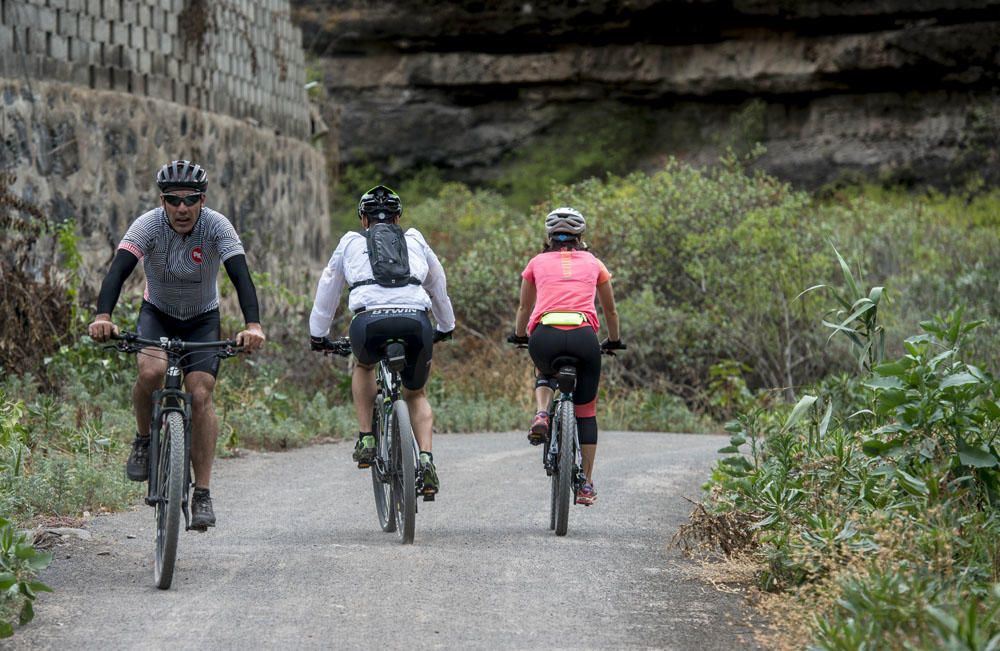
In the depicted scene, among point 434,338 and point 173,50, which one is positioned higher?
point 173,50

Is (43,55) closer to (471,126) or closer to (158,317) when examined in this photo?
(158,317)

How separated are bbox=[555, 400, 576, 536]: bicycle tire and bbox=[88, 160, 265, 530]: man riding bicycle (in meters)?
2.02

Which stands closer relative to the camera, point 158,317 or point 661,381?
point 158,317

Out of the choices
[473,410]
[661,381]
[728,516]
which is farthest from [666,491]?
[661,381]

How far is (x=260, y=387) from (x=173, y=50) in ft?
13.9

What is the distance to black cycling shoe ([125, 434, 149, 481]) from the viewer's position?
23.9ft

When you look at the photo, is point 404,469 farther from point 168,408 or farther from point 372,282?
point 168,408

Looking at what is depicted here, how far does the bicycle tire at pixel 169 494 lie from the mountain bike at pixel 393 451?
4.52ft

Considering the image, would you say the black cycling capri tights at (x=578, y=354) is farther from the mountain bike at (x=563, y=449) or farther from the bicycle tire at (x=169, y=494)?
the bicycle tire at (x=169, y=494)

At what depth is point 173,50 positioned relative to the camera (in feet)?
53.1

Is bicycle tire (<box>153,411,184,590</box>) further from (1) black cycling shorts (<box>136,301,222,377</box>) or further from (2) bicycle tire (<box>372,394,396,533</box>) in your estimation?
(2) bicycle tire (<box>372,394,396,533</box>)

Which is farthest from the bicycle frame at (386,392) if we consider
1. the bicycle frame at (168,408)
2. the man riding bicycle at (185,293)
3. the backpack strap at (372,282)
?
the bicycle frame at (168,408)

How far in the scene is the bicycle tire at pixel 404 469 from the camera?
784 centimetres

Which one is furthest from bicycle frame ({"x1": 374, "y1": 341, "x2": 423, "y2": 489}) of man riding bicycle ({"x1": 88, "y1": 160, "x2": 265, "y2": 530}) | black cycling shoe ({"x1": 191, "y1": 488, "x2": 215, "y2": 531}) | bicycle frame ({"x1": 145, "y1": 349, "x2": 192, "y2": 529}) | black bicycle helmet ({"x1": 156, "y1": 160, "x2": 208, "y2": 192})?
black bicycle helmet ({"x1": 156, "y1": 160, "x2": 208, "y2": 192})
